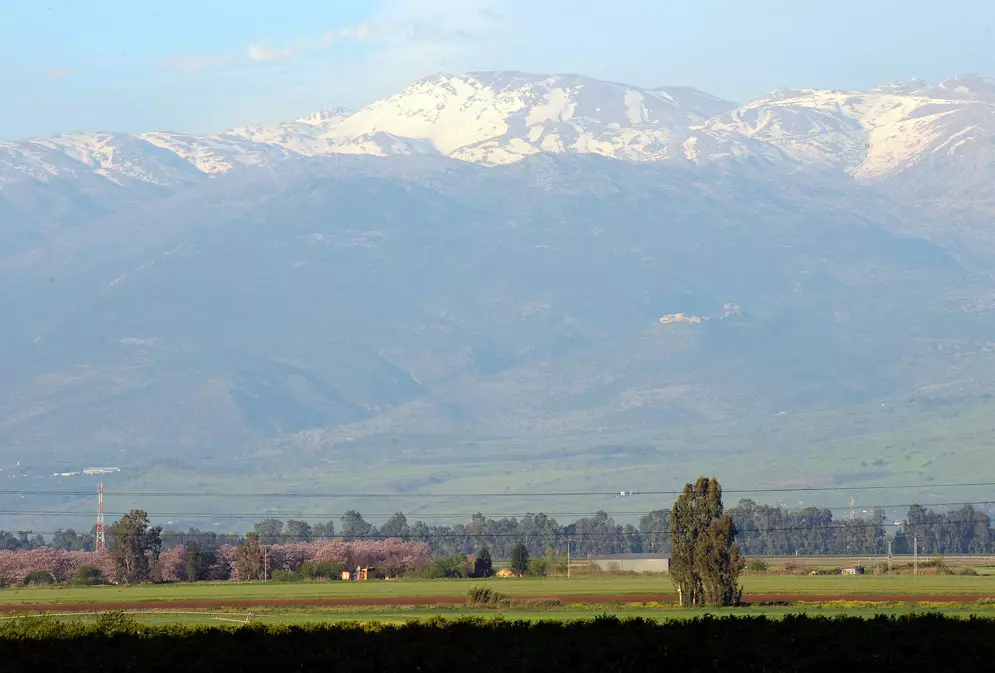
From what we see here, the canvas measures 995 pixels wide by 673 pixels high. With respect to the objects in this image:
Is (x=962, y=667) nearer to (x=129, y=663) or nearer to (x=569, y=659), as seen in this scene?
→ (x=569, y=659)

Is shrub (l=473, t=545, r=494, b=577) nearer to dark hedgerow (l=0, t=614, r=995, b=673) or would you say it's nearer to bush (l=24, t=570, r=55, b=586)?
bush (l=24, t=570, r=55, b=586)

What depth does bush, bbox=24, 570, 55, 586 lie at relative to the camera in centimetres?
19238

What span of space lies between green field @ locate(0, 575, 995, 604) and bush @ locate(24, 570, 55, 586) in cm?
1510

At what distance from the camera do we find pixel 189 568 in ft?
646

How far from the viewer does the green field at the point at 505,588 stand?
13750 centimetres

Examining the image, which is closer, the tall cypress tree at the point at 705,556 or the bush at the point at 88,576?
the tall cypress tree at the point at 705,556

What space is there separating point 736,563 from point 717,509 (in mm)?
7375

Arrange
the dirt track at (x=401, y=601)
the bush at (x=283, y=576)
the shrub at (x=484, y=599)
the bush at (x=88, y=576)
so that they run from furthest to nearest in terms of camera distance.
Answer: the bush at (x=88, y=576), the bush at (x=283, y=576), the shrub at (x=484, y=599), the dirt track at (x=401, y=601)

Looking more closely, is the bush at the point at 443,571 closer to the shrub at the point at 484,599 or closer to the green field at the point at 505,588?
the green field at the point at 505,588

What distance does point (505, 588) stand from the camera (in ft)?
496

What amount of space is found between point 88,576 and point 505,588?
229 ft

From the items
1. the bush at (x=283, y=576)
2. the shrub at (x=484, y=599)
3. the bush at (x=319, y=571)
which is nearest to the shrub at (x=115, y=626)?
the shrub at (x=484, y=599)

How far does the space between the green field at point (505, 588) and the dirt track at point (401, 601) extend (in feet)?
8.33

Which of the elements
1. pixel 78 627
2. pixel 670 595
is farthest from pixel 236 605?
pixel 78 627
